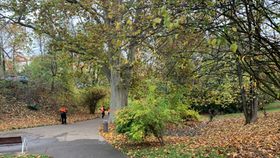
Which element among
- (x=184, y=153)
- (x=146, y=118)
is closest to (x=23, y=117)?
(x=146, y=118)

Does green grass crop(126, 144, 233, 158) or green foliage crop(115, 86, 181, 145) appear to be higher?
green foliage crop(115, 86, 181, 145)

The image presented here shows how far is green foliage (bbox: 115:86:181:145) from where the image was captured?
7.52m

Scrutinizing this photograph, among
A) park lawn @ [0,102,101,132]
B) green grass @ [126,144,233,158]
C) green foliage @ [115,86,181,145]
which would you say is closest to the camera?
green grass @ [126,144,233,158]

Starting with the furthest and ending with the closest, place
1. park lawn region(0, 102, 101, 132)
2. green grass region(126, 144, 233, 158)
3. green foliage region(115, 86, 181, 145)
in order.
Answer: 1. park lawn region(0, 102, 101, 132)
2. green foliage region(115, 86, 181, 145)
3. green grass region(126, 144, 233, 158)

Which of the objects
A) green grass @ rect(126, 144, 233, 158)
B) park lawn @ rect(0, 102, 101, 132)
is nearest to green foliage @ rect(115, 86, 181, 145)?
green grass @ rect(126, 144, 233, 158)

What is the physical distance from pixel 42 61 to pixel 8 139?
14.7 metres

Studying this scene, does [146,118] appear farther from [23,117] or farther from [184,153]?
[23,117]

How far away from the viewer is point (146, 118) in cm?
759

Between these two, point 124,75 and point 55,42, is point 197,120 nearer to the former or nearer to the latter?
point 124,75

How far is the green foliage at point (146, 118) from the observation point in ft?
24.7

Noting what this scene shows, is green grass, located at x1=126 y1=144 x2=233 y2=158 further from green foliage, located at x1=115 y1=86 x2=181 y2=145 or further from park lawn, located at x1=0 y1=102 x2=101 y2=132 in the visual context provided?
park lawn, located at x1=0 y1=102 x2=101 y2=132

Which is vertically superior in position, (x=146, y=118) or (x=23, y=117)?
(x=146, y=118)

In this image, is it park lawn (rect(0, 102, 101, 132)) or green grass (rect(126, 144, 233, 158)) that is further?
park lawn (rect(0, 102, 101, 132))

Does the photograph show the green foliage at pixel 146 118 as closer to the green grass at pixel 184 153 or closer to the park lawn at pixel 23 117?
the green grass at pixel 184 153
